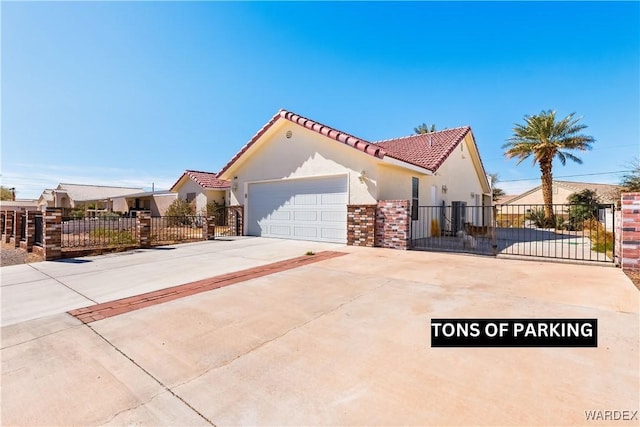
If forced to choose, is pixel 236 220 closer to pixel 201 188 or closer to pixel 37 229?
pixel 37 229

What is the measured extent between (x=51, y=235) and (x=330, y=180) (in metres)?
9.03

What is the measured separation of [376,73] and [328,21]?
380 centimetres

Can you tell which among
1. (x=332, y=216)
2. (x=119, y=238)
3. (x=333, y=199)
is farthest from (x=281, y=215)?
(x=119, y=238)

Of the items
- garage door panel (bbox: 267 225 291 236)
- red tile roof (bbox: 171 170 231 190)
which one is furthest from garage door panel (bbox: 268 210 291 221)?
red tile roof (bbox: 171 170 231 190)

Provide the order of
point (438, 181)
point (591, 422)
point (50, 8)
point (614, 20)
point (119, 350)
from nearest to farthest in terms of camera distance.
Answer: point (591, 422)
point (119, 350)
point (50, 8)
point (614, 20)
point (438, 181)

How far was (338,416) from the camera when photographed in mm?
1930

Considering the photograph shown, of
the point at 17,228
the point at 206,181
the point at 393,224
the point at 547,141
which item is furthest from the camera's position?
the point at 206,181

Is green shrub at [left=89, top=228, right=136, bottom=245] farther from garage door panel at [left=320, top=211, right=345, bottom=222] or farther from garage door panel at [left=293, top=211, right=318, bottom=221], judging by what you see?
garage door panel at [left=320, top=211, right=345, bottom=222]

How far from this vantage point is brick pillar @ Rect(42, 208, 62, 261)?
26.4ft

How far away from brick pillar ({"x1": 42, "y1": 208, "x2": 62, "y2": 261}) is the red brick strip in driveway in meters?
5.69

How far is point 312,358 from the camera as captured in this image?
2.74m

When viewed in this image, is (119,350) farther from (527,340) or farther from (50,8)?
(50,8)

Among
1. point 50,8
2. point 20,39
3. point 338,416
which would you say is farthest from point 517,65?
point 20,39

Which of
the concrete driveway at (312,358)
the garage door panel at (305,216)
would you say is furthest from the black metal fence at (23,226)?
the garage door panel at (305,216)
